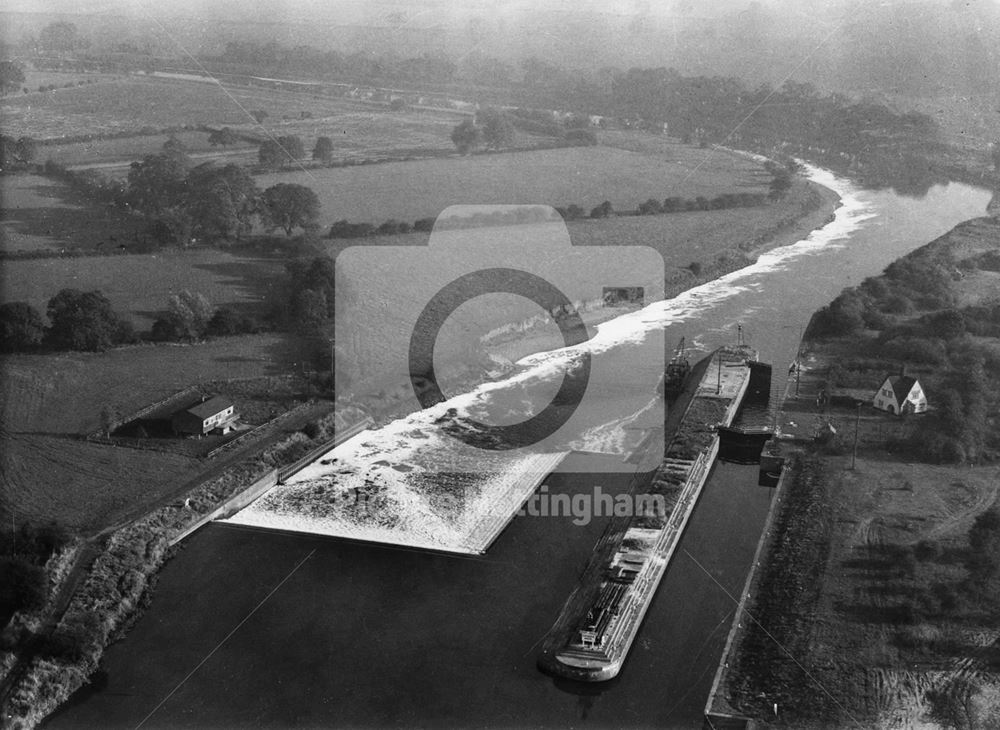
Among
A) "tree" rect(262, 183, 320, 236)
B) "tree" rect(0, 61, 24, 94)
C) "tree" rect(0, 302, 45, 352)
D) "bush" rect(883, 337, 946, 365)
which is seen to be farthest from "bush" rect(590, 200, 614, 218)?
"tree" rect(0, 61, 24, 94)

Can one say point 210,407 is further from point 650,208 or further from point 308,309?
point 650,208

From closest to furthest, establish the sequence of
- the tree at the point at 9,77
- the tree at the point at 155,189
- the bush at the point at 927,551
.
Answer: the bush at the point at 927,551 → the tree at the point at 155,189 → the tree at the point at 9,77

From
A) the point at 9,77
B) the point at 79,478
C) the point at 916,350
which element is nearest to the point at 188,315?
the point at 79,478

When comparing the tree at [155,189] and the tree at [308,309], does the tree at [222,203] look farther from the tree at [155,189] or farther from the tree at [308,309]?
the tree at [308,309]

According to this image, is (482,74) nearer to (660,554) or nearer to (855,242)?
(855,242)

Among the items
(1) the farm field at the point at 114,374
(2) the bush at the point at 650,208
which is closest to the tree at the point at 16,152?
(1) the farm field at the point at 114,374
